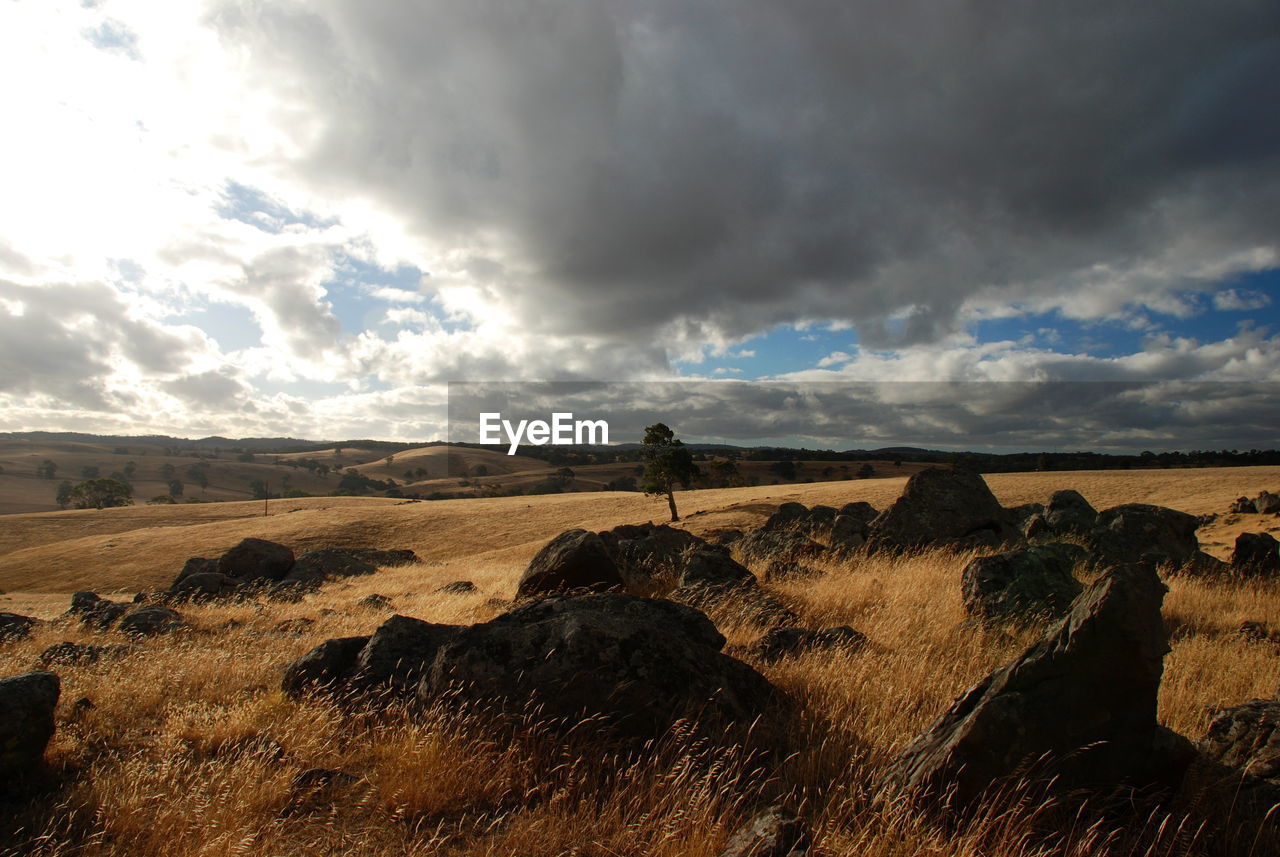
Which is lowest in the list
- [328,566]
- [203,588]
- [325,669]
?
[328,566]

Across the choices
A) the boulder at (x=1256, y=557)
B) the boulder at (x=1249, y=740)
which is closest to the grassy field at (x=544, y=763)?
the boulder at (x=1249, y=740)

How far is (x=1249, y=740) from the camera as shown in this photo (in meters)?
4.23

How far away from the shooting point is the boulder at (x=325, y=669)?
6.60 metres

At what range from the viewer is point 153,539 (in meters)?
50.0

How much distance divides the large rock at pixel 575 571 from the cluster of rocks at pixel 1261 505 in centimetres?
3509

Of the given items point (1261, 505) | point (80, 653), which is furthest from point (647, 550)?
point (1261, 505)

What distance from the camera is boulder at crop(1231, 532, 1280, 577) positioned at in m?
12.6

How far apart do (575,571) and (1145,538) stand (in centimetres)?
1270

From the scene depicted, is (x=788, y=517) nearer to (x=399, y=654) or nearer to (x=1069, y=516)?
(x=1069, y=516)

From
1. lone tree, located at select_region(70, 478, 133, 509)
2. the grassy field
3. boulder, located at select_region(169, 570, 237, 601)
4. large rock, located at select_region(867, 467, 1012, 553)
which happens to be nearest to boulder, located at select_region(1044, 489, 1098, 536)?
large rock, located at select_region(867, 467, 1012, 553)

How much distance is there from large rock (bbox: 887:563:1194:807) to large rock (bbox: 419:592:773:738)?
1845 millimetres

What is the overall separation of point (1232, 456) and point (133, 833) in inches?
5870

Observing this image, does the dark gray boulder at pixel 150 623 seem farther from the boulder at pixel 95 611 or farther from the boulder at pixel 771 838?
the boulder at pixel 771 838

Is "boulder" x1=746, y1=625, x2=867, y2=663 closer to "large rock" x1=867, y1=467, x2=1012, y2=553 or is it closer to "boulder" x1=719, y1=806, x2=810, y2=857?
"boulder" x1=719, y1=806, x2=810, y2=857
